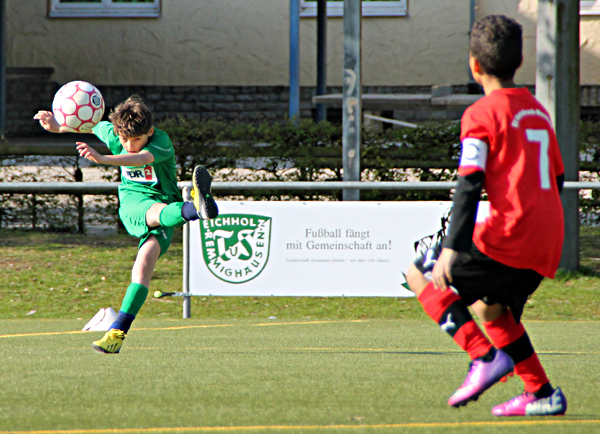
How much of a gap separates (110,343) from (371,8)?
17662 millimetres

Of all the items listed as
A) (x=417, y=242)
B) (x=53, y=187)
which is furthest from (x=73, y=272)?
(x=417, y=242)

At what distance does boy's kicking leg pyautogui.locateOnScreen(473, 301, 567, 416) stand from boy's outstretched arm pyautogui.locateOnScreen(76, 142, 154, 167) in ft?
8.62

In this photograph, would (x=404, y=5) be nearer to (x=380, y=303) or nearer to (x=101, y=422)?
(x=380, y=303)

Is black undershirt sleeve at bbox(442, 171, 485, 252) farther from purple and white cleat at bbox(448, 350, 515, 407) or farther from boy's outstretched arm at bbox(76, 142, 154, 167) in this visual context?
boy's outstretched arm at bbox(76, 142, 154, 167)

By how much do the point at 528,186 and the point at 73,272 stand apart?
849 centimetres

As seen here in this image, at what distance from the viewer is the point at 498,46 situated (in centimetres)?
321

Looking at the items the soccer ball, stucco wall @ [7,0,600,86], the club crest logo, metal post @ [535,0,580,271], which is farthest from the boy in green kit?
stucco wall @ [7,0,600,86]

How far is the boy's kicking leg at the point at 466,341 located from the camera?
3203 millimetres

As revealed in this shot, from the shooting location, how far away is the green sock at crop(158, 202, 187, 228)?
5164mm

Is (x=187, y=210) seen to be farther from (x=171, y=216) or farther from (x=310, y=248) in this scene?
(x=310, y=248)

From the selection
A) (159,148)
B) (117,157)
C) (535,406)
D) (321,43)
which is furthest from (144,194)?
(321,43)

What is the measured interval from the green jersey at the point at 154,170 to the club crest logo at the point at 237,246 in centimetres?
303

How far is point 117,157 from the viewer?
16.6 feet

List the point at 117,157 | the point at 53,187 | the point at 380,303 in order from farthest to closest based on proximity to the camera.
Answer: the point at 380,303 → the point at 53,187 → the point at 117,157
